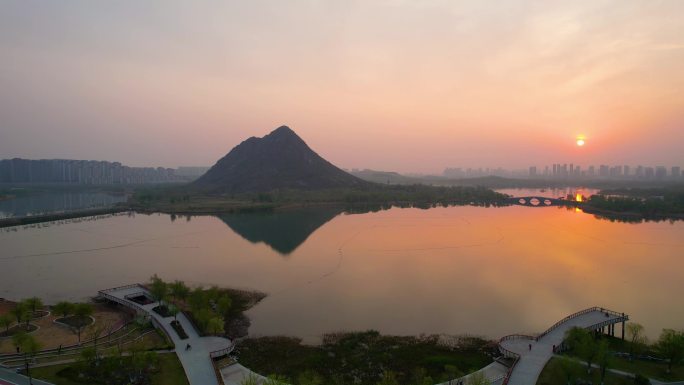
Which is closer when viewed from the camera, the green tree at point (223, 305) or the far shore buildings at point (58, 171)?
the green tree at point (223, 305)

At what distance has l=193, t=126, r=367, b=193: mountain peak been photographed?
306ft

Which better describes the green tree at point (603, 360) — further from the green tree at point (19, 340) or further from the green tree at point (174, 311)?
the green tree at point (19, 340)

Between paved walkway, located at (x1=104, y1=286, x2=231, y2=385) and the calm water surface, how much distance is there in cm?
275

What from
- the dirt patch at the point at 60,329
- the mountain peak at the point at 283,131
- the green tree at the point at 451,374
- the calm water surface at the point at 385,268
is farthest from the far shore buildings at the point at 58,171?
the green tree at the point at 451,374

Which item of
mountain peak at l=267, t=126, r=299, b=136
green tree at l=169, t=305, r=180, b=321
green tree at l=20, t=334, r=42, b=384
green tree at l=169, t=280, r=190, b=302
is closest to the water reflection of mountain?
green tree at l=169, t=280, r=190, b=302

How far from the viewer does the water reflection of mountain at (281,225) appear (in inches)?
1512

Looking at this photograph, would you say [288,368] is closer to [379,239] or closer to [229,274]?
[229,274]

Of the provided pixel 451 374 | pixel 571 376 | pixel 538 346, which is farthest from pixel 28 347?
pixel 538 346

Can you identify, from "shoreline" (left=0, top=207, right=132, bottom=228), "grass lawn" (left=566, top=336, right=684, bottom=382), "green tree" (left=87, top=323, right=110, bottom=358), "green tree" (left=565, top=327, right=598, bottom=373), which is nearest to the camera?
"grass lawn" (left=566, top=336, right=684, bottom=382)

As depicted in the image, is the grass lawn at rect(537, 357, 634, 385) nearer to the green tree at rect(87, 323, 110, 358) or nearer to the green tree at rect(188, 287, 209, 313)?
the green tree at rect(188, 287, 209, 313)

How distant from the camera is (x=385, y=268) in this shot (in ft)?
90.9

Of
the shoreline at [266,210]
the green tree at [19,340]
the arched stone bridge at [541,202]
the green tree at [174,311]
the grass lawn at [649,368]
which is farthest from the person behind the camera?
the arched stone bridge at [541,202]

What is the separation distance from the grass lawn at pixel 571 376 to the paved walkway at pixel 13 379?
1418 centimetres

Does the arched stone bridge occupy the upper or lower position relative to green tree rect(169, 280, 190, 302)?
upper
